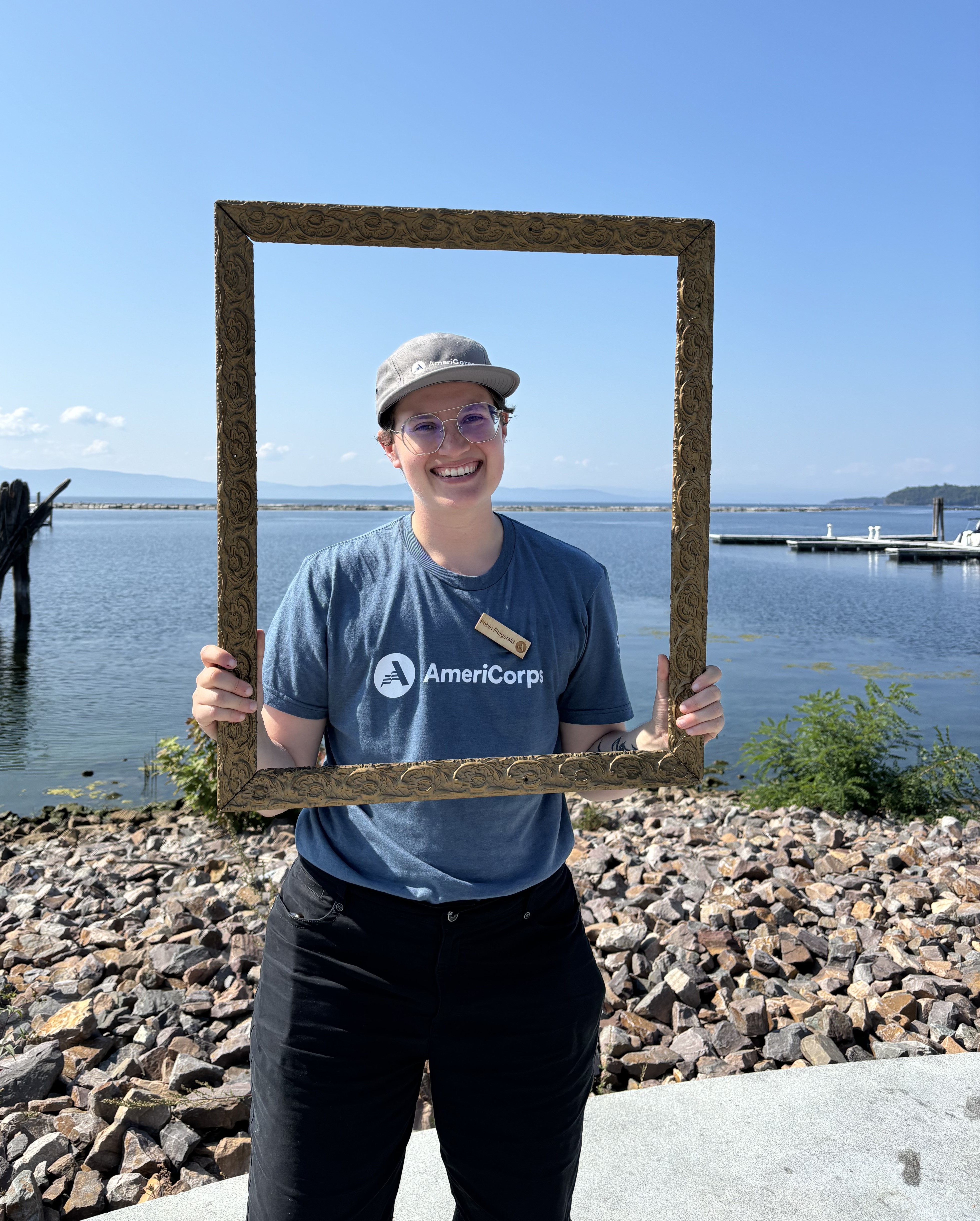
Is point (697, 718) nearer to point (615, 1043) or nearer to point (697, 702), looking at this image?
point (697, 702)

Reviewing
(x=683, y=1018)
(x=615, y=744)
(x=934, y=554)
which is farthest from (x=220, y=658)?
(x=934, y=554)

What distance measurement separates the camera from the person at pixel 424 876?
1.86 metres

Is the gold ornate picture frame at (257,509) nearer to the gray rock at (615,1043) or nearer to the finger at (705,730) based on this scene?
the finger at (705,730)

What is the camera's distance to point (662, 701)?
2051 mm

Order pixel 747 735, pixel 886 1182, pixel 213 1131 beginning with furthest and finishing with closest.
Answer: pixel 747 735 → pixel 213 1131 → pixel 886 1182

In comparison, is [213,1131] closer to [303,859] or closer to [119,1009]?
[119,1009]

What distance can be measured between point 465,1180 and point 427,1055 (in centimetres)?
31

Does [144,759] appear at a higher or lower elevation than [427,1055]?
lower

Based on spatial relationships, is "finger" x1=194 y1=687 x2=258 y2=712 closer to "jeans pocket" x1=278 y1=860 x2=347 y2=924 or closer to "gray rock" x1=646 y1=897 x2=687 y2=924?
"jeans pocket" x1=278 y1=860 x2=347 y2=924

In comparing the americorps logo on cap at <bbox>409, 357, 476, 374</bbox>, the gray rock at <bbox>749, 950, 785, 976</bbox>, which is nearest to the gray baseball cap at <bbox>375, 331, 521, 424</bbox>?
the americorps logo on cap at <bbox>409, 357, 476, 374</bbox>

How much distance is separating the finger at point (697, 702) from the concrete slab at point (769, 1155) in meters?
1.59

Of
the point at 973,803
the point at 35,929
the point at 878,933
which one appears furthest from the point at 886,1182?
the point at 973,803

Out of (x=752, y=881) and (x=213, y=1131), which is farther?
(x=752, y=881)

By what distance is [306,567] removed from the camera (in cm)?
203
